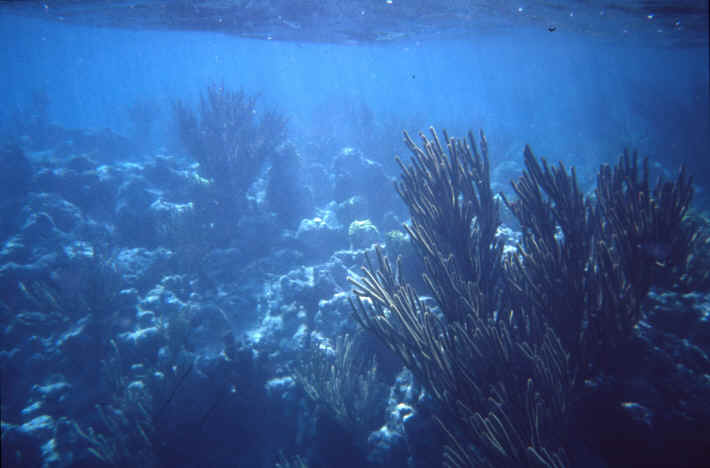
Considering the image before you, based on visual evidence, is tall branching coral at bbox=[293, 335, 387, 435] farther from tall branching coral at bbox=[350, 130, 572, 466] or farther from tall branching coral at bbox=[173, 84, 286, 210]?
tall branching coral at bbox=[173, 84, 286, 210]

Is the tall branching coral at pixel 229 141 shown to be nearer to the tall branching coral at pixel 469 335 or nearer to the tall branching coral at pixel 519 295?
the tall branching coral at pixel 519 295

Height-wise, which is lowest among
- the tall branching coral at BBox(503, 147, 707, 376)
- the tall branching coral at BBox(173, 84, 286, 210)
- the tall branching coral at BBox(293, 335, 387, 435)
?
the tall branching coral at BBox(293, 335, 387, 435)

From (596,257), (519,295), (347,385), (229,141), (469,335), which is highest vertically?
(229,141)

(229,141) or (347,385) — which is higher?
(229,141)

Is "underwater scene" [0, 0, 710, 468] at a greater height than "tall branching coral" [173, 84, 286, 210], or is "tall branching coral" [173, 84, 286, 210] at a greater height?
"tall branching coral" [173, 84, 286, 210]

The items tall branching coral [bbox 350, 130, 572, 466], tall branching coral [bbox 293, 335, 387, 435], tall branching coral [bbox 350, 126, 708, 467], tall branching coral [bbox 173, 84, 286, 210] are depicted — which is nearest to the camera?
tall branching coral [bbox 350, 130, 572, 466]

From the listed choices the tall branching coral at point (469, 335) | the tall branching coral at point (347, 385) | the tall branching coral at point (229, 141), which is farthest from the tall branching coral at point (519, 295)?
the tall branching coral at point (229, 141)

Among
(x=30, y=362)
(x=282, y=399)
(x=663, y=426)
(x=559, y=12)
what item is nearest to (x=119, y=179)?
(x=30, y=362)

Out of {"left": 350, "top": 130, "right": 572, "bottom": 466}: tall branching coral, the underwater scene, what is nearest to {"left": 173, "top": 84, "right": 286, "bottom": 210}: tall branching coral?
the underwater scene

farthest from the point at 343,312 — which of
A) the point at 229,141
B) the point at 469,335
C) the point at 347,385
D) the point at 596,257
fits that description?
the point at 229,141

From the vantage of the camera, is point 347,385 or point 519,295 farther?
point 347,385

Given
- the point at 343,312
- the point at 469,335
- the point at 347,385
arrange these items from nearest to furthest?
1. the point at 469,335
2. the point at 347,385
3. the point at 343,312

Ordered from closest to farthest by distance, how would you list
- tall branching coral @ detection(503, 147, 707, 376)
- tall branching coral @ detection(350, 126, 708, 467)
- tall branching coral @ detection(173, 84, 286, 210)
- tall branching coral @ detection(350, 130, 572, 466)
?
1. tall branching coral @ detection(350, 130, 572, 466)
2. tall branching coral @ detection(350, 126, 708, 467)
3. tall branching coral @ detection(503, 147, 707, 376)
4. tall branching coral @ detection(173, 84, 286, 210)

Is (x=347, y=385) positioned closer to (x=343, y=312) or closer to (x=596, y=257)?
(x=343, y=312)
